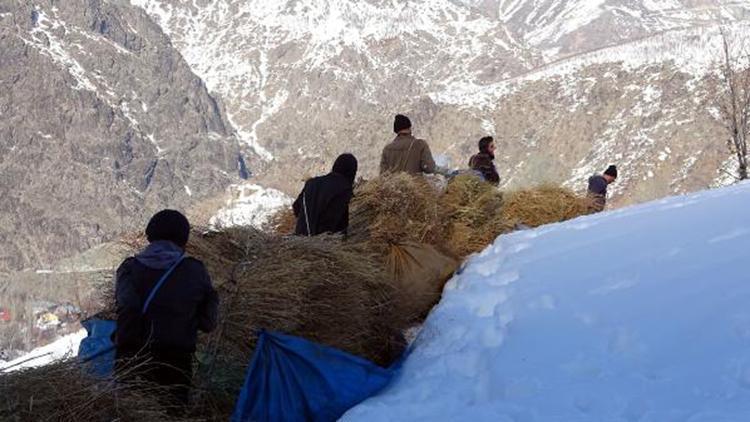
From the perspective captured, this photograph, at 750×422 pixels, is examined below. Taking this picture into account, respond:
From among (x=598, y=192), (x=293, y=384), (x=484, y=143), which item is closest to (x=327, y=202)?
(x=293, y=384)

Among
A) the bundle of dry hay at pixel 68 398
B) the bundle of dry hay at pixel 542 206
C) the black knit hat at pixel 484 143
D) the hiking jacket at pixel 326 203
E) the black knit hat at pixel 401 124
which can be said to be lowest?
the bundle of dry hay at pixel 68 398

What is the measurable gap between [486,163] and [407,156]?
190 centimetres

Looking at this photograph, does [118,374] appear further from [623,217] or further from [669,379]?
[623,217]

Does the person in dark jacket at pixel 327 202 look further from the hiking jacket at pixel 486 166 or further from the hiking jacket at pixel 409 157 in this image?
the hiking jacket at pixel 486 166

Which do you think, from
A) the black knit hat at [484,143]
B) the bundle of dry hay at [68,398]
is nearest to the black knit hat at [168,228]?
the bundle of dry hay at [68,398]

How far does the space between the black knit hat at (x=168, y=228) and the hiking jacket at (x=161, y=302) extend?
0.23ft

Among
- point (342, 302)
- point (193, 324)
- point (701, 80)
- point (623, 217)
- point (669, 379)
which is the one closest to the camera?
point (669, 379)

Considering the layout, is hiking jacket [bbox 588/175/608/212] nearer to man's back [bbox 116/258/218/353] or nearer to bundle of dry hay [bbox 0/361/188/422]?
man's back [bbox 116/258/218/353]

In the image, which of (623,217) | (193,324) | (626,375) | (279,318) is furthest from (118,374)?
(623,217)

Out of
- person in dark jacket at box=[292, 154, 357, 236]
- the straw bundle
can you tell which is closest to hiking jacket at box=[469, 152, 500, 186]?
person in dark jacket at box=[292, 154, 357, 236]

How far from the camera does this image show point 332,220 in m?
6.52

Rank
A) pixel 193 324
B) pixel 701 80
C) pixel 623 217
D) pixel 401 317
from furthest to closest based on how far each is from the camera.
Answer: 1. pixel 701 80
2. pixel 623 217
3. pixel 401 317
4. pixel 193 324

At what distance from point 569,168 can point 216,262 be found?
412 ft

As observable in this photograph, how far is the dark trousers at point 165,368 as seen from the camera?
4.23 metres
